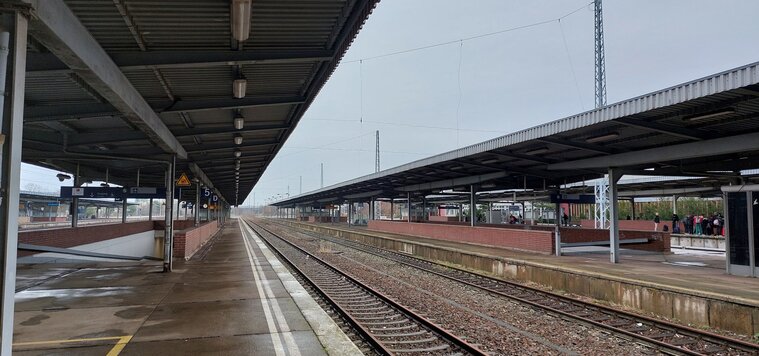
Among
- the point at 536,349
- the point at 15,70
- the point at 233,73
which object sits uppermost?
the point at 233,73

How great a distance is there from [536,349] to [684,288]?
482 cm

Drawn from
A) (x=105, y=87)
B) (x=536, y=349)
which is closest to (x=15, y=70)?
(x=105, y=87)

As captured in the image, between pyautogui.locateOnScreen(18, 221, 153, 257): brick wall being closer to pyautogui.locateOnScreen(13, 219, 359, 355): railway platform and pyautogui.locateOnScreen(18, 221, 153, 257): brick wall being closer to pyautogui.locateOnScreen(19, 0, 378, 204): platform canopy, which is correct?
pyautogui.locateOnScreen(13, 219, 359, 355): railway platform

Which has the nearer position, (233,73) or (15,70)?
(15,70)

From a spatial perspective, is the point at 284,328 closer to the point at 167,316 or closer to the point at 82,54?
the point at 167,316

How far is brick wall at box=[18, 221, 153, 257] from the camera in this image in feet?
44.4

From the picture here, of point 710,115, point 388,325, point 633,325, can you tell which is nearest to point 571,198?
point 710,115

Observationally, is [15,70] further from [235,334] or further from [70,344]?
[235,334]

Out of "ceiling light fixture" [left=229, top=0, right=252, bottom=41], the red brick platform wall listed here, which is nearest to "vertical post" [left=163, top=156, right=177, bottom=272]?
"ceiling light fixture" [left=229, top=0, right=252, bottom=41]

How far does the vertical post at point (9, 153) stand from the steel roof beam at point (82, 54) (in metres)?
0.38

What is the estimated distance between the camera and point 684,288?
9727 mm

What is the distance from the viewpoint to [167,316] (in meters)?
7.82

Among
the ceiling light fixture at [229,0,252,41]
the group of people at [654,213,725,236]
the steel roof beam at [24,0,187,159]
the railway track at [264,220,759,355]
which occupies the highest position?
the ceiling light fixture at [229,0,252,41]

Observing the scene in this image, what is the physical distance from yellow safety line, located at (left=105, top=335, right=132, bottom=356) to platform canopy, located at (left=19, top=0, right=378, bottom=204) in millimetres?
3548
